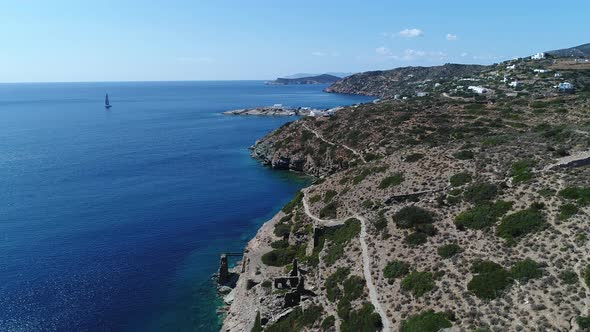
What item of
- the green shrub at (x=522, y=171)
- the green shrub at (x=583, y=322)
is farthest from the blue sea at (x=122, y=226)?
the green shrub at (x=522, y=171)

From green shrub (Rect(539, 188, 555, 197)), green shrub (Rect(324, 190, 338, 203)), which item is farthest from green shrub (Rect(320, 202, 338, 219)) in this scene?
green shrub (Rect(539, 188, 555, 197))

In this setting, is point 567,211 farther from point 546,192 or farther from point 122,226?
point 122,226

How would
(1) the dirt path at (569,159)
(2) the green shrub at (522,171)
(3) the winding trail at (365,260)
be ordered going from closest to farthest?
1. (3) the winding trail at (365,260)
2. (2) the green shrub at (522,171)
3. (1) the dirt path at (569,159)

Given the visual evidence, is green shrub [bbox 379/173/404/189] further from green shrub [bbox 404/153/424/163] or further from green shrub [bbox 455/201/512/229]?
green shrub [bbox 455/201/512/229]

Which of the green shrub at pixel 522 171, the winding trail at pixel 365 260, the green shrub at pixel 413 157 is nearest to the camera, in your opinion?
the winding trail at pixel 365 260

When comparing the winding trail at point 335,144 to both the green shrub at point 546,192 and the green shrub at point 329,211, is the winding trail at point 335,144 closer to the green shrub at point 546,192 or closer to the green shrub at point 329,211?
the green shrub at point 329,211

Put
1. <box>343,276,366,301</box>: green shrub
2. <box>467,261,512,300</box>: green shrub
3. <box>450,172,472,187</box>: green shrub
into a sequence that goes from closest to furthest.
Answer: <box>467,261,512,300</box>: green shrub
<box>343,276,366,301</box>: green shrub
<box>450,172,472,187</box>: green shrub

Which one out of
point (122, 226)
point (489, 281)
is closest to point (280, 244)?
point (122, 226)
